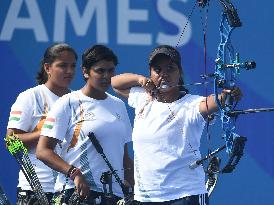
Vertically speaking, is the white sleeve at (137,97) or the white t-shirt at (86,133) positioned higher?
the white sleeve at (137,97)

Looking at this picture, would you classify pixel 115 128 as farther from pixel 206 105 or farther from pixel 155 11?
pixel 155 11

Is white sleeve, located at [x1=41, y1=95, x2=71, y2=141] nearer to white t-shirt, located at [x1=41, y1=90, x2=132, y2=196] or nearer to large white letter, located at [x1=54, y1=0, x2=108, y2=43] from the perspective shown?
white t-shirt, located at [x1=41, y1=90, x2=132, y2=196]

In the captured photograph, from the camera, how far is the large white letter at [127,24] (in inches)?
298

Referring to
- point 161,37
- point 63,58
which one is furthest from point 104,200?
point 161,37

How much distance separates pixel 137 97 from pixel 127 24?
92.0 inches

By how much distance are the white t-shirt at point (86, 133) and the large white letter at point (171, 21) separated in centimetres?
213

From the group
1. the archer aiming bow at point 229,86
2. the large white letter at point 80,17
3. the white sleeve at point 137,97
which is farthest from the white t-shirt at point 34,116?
the large white letter at point 80,17

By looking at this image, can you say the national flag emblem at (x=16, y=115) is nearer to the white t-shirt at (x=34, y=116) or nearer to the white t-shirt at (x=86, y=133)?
the white t-shirt at (x=34, y=116)

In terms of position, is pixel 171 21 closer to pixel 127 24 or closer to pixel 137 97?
pixel 127 24

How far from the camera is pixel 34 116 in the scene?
5.95 metres

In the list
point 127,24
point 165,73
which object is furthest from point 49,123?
point 127,24

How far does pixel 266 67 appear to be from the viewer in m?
7.56

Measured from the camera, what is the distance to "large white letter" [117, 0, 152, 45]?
7574mm

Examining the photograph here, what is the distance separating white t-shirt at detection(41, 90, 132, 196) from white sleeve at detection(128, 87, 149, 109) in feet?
0.56
